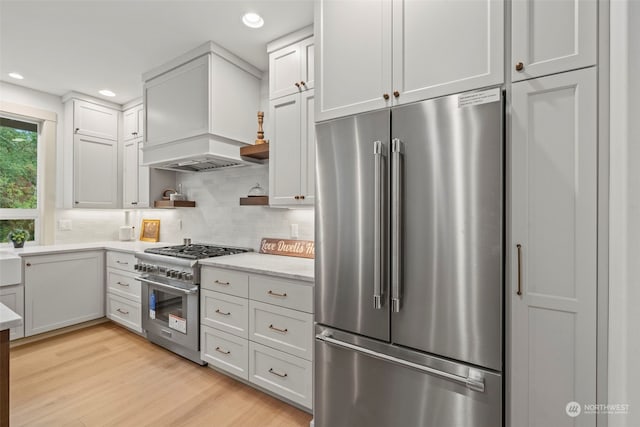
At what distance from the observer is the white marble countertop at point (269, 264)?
6.36ft

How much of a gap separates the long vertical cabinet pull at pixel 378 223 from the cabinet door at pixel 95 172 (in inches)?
146

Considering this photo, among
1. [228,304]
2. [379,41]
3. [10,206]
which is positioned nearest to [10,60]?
[10,206]

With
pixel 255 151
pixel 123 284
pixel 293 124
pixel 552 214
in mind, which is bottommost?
pixel 123 284

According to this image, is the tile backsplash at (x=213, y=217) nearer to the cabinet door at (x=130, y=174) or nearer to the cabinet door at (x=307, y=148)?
the cabinet door at (x=130, y=174)

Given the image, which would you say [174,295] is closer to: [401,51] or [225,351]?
[225,351]

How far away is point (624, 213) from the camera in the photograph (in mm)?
960

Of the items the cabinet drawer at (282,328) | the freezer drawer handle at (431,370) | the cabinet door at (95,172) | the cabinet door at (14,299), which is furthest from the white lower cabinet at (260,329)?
the cabinet door at (95,172)

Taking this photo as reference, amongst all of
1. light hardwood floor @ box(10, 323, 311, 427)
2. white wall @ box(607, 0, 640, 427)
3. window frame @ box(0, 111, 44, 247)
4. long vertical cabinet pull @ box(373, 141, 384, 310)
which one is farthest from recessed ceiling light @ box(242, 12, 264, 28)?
window frame @ box(0, 111, 44, 247)

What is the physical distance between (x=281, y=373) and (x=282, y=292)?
54 cm

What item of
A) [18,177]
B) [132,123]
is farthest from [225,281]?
[18,177]

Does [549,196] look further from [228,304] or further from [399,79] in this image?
[228,304]

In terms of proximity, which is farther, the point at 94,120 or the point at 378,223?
the point at 94,120

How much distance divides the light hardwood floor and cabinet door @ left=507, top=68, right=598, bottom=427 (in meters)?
1.42

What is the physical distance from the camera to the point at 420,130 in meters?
1.36
